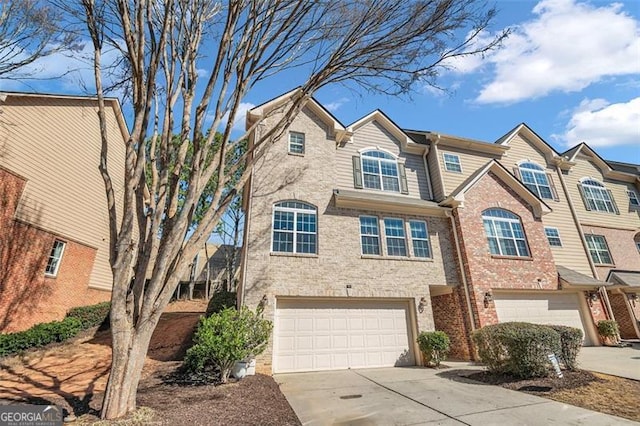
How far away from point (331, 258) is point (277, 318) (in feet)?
9.12

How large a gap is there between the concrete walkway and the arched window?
744 centimetres

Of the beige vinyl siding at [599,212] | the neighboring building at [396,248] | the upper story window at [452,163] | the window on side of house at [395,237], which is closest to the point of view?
the neighboring building at [396,248]

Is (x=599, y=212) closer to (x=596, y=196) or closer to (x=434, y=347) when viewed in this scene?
(x=596, y=196)

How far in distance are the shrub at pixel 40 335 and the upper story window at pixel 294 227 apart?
31.0 ft

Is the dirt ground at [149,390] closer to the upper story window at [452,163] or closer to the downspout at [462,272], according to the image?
the downspout at [462,272]

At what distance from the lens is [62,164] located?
14117mm

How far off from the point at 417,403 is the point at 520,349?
11.9 ft

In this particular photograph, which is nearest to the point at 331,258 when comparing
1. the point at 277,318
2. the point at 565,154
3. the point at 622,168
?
the point at 277,318

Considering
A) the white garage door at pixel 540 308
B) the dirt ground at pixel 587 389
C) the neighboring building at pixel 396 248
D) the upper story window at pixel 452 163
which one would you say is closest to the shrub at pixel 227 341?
the neighboring building at pixel 396 248

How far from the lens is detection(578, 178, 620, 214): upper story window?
54.5ft

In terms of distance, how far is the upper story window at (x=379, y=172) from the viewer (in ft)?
42.8

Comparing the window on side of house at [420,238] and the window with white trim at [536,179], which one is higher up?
the window with white trim at [536,179]

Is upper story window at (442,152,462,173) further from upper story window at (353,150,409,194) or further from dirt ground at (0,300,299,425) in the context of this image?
dirt ground at (0,300,299,425)

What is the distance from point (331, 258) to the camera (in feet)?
34.9
